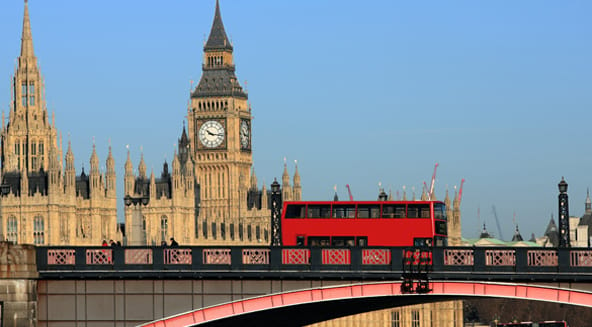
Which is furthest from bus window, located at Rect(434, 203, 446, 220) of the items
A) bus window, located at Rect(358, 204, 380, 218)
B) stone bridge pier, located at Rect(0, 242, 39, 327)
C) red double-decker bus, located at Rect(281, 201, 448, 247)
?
stone bridge pier, located at Rect(0, 242, 39, 327)

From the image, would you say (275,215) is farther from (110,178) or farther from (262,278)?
(110,178)

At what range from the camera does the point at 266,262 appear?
6538cm

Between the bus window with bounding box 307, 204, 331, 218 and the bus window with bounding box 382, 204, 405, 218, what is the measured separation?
2.70 meters

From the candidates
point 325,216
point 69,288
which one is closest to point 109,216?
point 325,216

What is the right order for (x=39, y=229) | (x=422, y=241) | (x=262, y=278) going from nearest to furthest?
(x=262, y=278)
(x=422, y=241)
(x=39, y=229)

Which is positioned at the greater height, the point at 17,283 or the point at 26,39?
the point at 26,39

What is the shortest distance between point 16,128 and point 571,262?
127489mm

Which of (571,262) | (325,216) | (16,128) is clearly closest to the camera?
(571,262)

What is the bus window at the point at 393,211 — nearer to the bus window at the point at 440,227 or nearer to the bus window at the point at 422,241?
the bus window at the point at 422,241

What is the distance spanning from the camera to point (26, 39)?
18788cm

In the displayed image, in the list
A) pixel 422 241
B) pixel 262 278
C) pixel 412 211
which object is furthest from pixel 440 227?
pixel 262 278

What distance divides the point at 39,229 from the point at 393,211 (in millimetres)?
101232

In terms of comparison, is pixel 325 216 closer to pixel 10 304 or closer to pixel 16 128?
pixel 10 304

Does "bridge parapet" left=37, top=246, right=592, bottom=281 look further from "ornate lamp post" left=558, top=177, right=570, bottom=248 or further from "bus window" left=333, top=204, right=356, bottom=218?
"bus window" left=333, top=204, right=356, bottom=218
